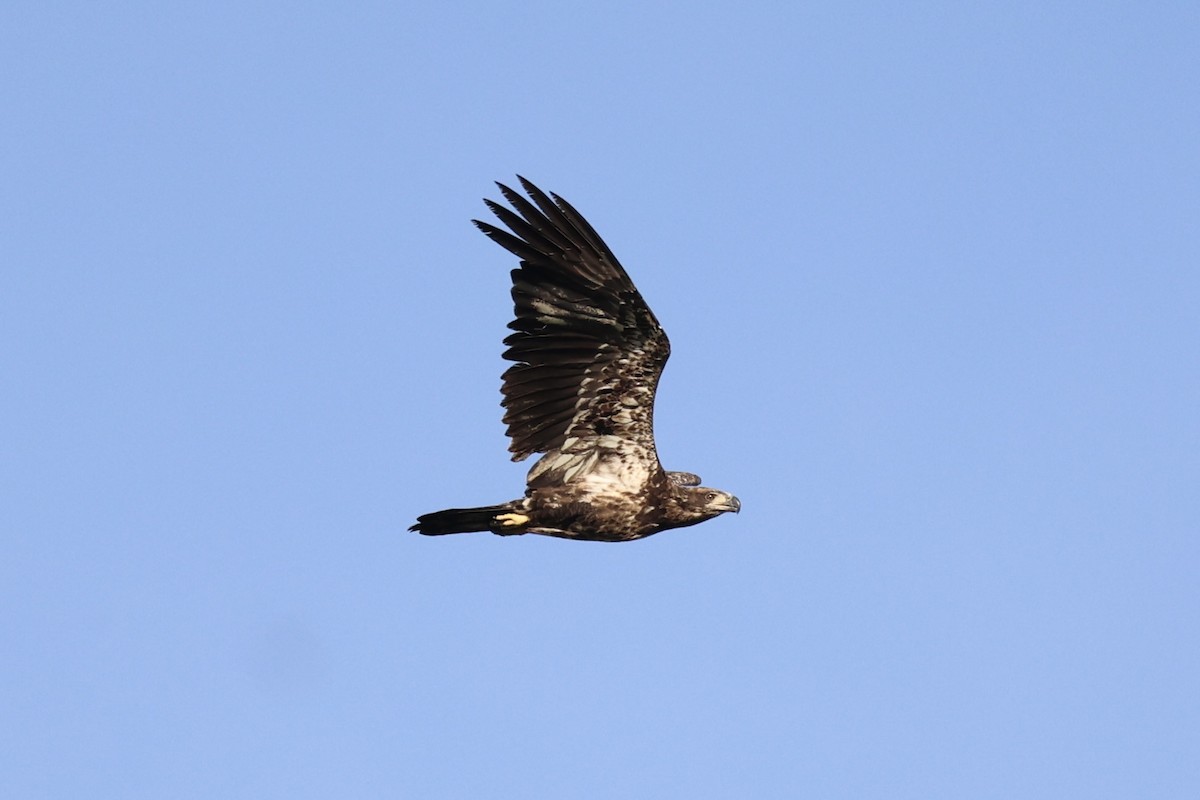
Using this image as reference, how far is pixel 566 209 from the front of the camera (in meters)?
14.3

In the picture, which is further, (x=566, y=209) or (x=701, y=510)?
(x=701, y=510)

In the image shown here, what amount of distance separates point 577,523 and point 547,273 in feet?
7.54

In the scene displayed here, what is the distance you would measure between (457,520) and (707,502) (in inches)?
97.3

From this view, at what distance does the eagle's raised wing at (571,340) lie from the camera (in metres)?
14.4

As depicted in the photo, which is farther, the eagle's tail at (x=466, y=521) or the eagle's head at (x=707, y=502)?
the eagle's head at (x=707, y=502)

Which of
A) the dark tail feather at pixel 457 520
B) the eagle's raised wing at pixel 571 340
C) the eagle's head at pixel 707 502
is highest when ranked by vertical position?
the eagle's raised wing at pixel 571 340

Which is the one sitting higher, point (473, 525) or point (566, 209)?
point (566, 209)

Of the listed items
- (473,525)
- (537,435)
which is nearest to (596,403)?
(537,435)

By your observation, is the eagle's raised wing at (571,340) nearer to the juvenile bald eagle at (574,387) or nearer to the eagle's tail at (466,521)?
the juvenile bald eagle at (574,387)

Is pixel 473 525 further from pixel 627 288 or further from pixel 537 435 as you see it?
pixel 627 288

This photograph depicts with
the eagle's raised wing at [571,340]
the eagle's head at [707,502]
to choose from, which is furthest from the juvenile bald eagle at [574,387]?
the eagle's head at [707,502]

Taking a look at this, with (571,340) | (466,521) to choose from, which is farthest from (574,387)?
(466,521)

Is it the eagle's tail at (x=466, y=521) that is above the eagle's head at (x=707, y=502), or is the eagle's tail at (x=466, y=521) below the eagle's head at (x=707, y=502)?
below

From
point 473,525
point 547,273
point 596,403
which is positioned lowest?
point 473,525
